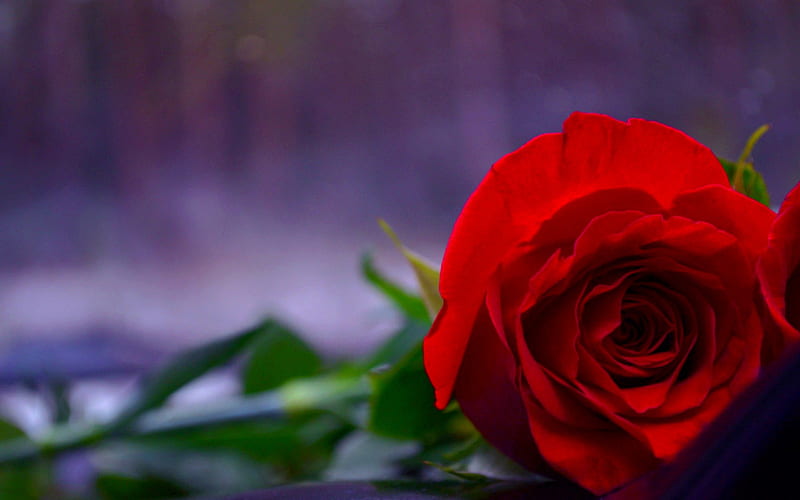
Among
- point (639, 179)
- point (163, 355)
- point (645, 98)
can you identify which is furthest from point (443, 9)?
point (639, 179)

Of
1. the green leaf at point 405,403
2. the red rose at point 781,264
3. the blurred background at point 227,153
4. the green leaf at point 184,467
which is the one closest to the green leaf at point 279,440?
the green leaf at point 184,467

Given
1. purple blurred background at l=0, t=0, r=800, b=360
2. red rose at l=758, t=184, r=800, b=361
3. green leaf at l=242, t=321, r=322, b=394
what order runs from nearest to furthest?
red rose at l=758, t=184, r=800, b=361 < green leaf at l=242, t=321, r=322, b=394 < purple blurred background at l=0, t=0, r=800, b=360

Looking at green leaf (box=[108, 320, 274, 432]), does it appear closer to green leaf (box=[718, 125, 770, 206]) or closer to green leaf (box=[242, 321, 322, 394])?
green leaf (box=[242, 321, 322, 394])

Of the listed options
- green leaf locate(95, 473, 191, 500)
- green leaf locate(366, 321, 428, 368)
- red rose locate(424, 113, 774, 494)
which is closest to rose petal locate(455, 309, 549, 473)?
red rose locate(424, 113, 774, 494)

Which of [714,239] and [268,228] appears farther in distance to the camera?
[268,228]

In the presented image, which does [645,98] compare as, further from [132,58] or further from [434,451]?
[132,58]
